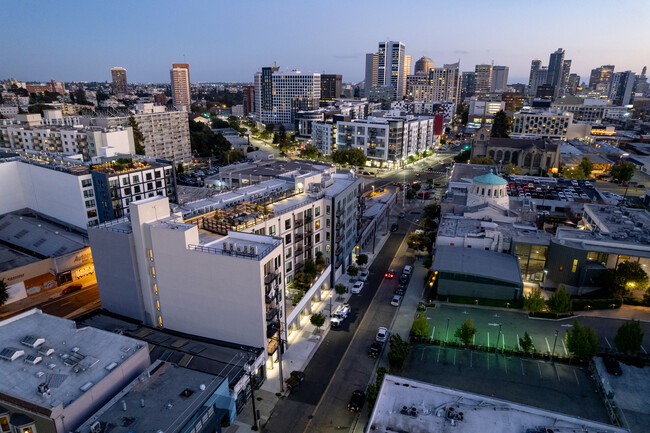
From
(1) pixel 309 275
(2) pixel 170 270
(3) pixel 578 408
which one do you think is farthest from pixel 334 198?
(3) pixel 578 408

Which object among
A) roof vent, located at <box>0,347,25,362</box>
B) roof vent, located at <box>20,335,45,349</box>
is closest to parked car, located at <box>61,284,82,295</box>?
roof vent, located at <box>20,335,45,349</box>

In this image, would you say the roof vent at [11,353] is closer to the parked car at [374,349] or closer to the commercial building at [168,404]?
the commercial building at [168,404]

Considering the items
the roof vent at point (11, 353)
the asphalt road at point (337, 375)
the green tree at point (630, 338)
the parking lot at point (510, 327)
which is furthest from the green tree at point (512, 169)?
the roof vent at point (11, 353)

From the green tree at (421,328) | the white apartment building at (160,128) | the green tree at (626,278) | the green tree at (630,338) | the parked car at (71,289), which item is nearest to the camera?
the green tree at (630,338)

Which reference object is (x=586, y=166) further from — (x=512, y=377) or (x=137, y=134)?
(x=137, y=134)

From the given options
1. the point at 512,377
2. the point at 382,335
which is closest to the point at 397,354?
the point at 382,335

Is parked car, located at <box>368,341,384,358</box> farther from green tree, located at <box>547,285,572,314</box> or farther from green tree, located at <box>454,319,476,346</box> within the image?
green tree, located at <box>547,285,572,314</box>
